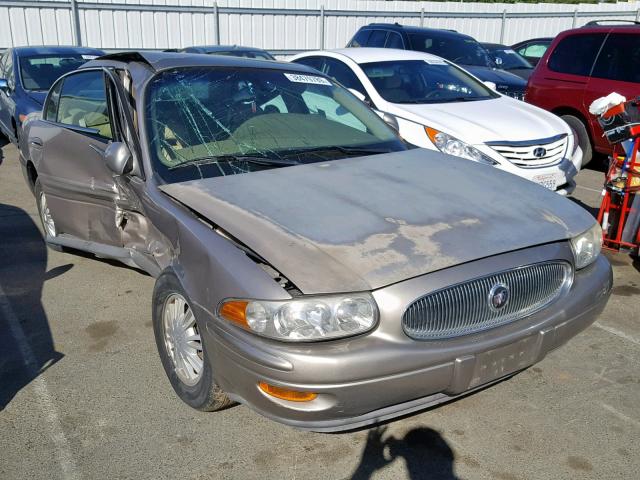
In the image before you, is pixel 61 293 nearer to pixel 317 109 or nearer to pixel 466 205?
pixel 317 109

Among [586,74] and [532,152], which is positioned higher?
[586,74]

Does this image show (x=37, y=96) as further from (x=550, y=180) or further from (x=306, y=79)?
(x=550, y=180)

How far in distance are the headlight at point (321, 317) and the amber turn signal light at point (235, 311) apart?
12 centimetres

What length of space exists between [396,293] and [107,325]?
2368 millimetres

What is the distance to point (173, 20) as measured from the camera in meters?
16.4

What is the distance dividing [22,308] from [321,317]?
109 inches

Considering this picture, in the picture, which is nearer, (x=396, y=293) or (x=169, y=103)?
(x=396, y=293)

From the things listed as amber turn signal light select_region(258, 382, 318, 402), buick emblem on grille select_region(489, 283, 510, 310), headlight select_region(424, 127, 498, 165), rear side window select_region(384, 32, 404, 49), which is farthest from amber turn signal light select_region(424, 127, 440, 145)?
rear side window select_region(384, 32, 404, 49)

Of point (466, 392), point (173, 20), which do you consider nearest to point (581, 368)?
point (466, 392)

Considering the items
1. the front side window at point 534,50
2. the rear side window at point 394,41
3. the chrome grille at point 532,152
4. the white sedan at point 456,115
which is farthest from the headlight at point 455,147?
the front side window at point 534,50

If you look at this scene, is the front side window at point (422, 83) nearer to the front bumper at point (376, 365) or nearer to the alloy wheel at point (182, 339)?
the alloy wheel at point (182, 339)

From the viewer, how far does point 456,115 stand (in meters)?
6.37

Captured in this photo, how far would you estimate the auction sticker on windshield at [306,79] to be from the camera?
4156 millimetres

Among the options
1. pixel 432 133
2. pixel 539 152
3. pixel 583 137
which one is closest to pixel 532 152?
pixel 539 152
